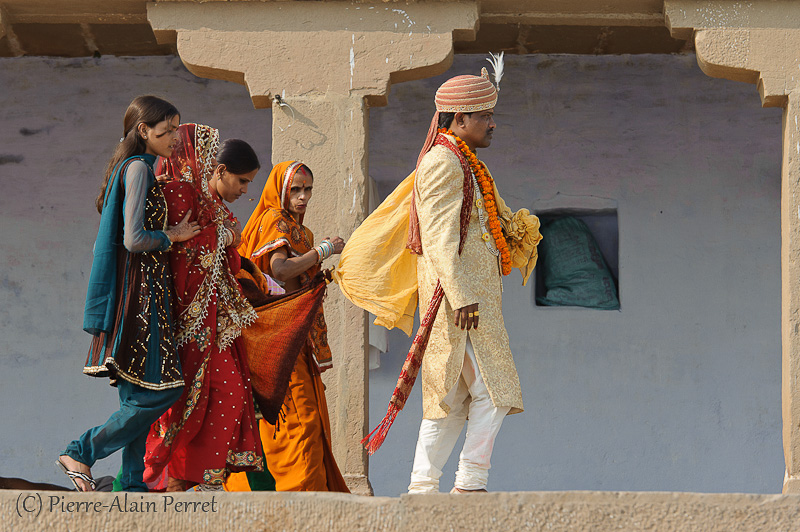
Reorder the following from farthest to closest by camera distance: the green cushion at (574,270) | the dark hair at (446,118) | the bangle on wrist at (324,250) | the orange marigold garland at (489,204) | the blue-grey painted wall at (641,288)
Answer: the green cushion at (574,270)
the blue-grey painted wall at (641,288)
the bangle on wrist at (324,250)
the dark hair at (446,118)
the orange marigold garland at (489,204)

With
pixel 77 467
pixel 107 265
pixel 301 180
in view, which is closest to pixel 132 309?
pixel 107 265

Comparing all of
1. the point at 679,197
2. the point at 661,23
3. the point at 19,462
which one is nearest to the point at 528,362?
the point at 679,197

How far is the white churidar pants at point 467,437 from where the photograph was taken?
199 inches

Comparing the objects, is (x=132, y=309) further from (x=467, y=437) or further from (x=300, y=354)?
(x=467, y=437)

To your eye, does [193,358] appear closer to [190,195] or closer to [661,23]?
[190,195]

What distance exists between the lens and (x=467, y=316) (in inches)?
201

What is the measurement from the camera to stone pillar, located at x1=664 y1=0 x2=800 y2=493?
6.13 m

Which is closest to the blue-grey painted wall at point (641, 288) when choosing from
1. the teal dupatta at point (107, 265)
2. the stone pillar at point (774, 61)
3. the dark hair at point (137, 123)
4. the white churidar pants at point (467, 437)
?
the stone pillar at point (774, 61)

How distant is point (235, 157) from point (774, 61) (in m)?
2.72

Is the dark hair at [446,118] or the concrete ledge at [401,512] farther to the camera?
the dark hair at [446,118]

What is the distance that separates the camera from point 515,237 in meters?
5.44

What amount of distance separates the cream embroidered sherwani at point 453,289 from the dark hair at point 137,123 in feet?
3.59

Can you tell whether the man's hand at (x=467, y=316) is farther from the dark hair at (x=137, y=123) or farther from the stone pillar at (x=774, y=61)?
the stone pillar at (x=774, y=61)

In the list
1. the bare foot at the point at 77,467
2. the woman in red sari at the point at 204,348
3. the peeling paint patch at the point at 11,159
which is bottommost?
the bare foot at the point at 77,467
